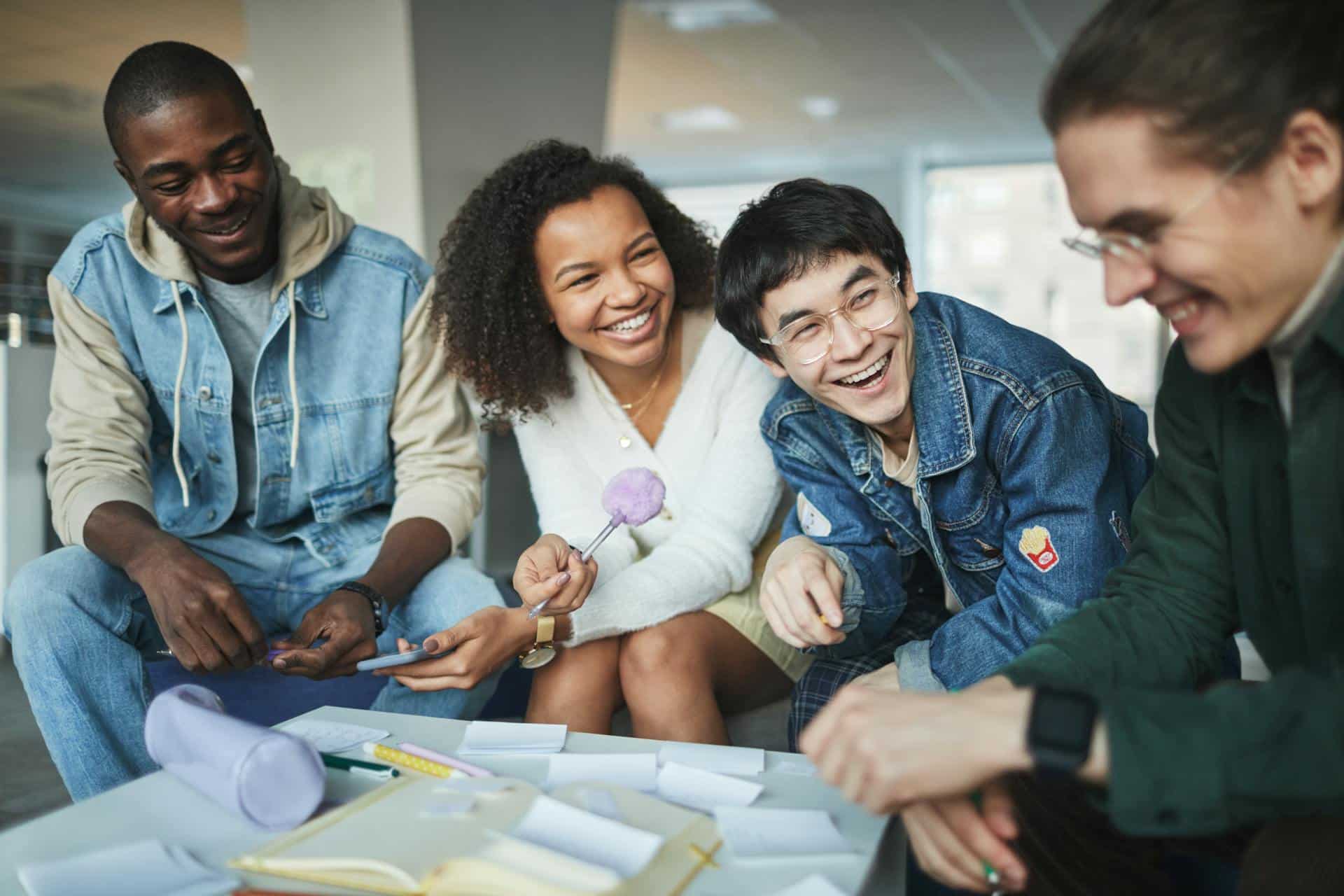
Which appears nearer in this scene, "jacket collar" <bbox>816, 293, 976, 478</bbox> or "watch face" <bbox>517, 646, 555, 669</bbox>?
"jacket collar" <bbox>816, 293, 976, 478</bbox>

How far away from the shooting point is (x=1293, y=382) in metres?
0.99

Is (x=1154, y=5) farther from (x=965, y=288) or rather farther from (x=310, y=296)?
(x=965, y=288)

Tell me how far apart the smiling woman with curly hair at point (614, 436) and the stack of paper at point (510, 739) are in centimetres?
30

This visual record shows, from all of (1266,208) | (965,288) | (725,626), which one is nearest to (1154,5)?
(1266,208)

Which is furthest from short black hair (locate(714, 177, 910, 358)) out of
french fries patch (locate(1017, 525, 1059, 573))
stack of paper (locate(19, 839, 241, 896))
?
stack of paper (locate(19, 839, 241, 896))

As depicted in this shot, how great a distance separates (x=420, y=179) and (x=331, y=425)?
1387mm

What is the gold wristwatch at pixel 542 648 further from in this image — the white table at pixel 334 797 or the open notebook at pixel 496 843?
the open notebook at pixel 496 843

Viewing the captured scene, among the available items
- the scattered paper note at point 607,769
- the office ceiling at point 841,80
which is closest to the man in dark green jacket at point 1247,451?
the scattered paper note at point 607,769

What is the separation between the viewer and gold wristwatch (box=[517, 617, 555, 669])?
167cm

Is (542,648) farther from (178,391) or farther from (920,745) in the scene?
(920,745)

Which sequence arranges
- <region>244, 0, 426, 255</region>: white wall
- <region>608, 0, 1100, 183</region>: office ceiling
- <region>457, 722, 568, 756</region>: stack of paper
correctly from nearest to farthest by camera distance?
<region>457, 722, 568, 756</region>: stack of paper → <region>244, 0, 426, 255</region>: white wall → <region>608, 0, 1100, 183</region>: office ceiling

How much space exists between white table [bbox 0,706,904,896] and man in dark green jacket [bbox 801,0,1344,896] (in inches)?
3.6

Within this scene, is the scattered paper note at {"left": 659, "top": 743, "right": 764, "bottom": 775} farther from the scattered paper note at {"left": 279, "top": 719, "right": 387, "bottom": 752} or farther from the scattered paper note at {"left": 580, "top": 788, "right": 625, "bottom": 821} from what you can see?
the scattered paper note at {"left": 279, "top": 719, "right": 387, "bottom": 752}

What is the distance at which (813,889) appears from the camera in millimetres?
888
